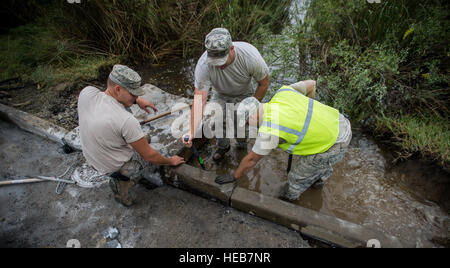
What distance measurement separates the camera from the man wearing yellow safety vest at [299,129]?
1.95 meters

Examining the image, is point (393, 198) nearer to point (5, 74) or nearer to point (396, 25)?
point (396, 25)

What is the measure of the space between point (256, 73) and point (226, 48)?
0.56 meters

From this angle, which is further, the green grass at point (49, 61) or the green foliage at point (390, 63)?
the green grass at point (49, 61)

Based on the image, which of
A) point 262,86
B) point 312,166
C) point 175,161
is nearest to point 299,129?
point 312,166

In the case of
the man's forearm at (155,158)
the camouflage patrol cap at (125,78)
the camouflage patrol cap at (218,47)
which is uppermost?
the camouflage patrol cap at (218,47)

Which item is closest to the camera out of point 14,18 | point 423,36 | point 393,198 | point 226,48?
point 226,48

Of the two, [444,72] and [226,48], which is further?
[444,72]

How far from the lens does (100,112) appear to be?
1.98 metres

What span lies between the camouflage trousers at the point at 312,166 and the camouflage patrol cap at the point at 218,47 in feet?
4.69

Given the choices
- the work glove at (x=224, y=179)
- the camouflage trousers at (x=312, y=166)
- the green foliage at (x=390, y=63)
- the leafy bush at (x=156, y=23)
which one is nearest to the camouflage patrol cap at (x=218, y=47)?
the work glove at (x=224, y=179)

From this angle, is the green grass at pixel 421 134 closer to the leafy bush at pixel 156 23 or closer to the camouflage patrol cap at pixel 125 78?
the leafy bush at pixel 156 23

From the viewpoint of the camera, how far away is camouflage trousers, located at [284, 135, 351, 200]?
2250 millimetres

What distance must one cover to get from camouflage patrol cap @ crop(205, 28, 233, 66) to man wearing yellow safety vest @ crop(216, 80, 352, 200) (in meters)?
0.66
